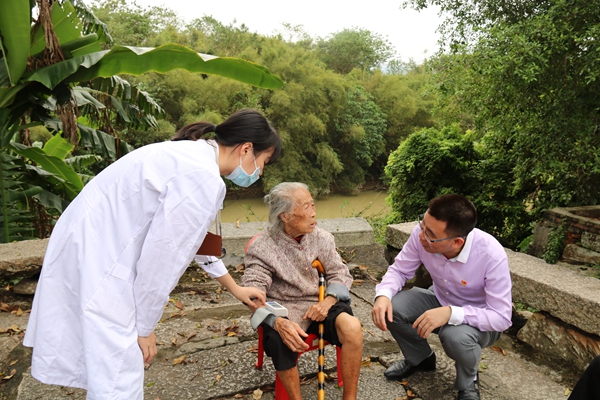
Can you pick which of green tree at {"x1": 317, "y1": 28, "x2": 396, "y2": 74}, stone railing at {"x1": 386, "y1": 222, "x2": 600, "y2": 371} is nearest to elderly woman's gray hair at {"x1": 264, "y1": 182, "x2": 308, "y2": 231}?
stone railing at {"x1": 386, "y1": 222, "x2": 600, "y2": 371}

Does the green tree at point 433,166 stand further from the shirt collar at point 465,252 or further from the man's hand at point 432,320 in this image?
the man's hand at point 432,320

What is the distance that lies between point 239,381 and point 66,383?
1348 millimetres

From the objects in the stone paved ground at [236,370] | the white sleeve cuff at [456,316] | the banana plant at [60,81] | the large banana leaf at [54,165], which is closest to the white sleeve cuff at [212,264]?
the stone paved ground at [236,370]

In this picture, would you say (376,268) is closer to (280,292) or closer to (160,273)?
(280,292)

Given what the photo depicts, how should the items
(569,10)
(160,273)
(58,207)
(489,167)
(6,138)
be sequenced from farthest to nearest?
(489,167), (58,207), (6,138), (569,10), (160,273)

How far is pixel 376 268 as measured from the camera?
18.2ft

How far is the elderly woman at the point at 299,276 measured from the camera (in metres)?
2.66

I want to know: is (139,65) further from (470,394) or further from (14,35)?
(470,394)

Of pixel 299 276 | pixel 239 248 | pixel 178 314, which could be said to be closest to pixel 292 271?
pixel 299 276

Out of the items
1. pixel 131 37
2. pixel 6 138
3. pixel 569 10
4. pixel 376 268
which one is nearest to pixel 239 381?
pixel 376 268

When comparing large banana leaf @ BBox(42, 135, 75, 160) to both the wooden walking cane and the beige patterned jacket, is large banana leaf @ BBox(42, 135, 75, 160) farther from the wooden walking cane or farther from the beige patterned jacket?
the wooden walking cane

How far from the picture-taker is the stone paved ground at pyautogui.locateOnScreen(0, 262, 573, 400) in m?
2.90

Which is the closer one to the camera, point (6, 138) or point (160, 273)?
point (160, 273)

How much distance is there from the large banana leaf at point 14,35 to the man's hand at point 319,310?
3.44m
